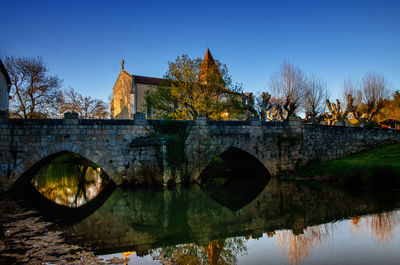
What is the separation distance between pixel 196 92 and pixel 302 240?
1668 centimetres

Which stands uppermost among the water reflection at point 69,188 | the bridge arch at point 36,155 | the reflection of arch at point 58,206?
the bridge arch at point 36,155

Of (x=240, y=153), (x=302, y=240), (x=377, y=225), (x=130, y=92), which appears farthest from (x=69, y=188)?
(x=130, y=92)

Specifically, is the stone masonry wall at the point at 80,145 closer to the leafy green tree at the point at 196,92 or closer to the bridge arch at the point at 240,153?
the bridge arch at the point at 240,153

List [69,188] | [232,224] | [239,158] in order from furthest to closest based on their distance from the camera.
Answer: [239,158], [69,188], [232,224]

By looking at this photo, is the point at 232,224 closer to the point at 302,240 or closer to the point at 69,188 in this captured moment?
the point at 302,240

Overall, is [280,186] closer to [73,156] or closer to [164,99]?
[164,99]

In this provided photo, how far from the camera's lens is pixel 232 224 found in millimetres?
8586

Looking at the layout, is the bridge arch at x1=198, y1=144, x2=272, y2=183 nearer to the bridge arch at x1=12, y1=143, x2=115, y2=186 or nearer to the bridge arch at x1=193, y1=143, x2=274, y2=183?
the bridge arch at x1=193, y1=143, x2=274, y2=183

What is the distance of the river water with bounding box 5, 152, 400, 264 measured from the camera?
6078mm

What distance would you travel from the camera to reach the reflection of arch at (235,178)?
12.6 m

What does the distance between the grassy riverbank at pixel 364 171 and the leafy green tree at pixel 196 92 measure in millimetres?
7985

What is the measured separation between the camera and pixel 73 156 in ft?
90.3

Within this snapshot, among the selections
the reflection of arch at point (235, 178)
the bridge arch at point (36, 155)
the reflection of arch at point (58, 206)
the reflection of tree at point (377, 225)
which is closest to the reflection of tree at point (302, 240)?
the reflection of tree at point (377, 225)

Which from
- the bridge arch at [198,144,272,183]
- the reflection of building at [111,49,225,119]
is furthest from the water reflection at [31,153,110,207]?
the reflection of building at [111,49,225,119]
